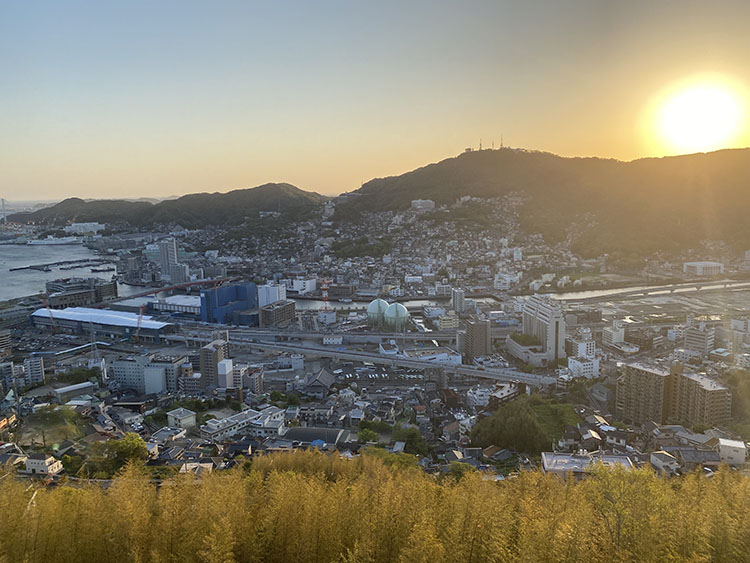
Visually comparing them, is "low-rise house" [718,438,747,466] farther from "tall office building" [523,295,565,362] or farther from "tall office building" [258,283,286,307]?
"tall office building" [258,283,286,307]

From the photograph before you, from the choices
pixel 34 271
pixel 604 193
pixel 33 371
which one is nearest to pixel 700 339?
pixel 33 371

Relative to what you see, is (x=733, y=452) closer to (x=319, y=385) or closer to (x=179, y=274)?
(x=319, y=385)

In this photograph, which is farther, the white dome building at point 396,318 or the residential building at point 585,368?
the white dome building at point 396,318

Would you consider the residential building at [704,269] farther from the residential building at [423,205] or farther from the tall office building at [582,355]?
the residential building at [423,205]

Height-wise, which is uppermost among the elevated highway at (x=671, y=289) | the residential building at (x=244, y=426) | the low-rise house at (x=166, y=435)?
the low-rise house at (x=166, y=435)

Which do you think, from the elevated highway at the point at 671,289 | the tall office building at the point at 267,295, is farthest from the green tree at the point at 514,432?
the elevated highway at the point at 671,289

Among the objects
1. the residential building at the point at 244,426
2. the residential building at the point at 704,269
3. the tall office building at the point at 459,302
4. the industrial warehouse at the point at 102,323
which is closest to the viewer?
the residential building at the point at 244,426

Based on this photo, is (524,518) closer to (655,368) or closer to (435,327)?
(655,368)
